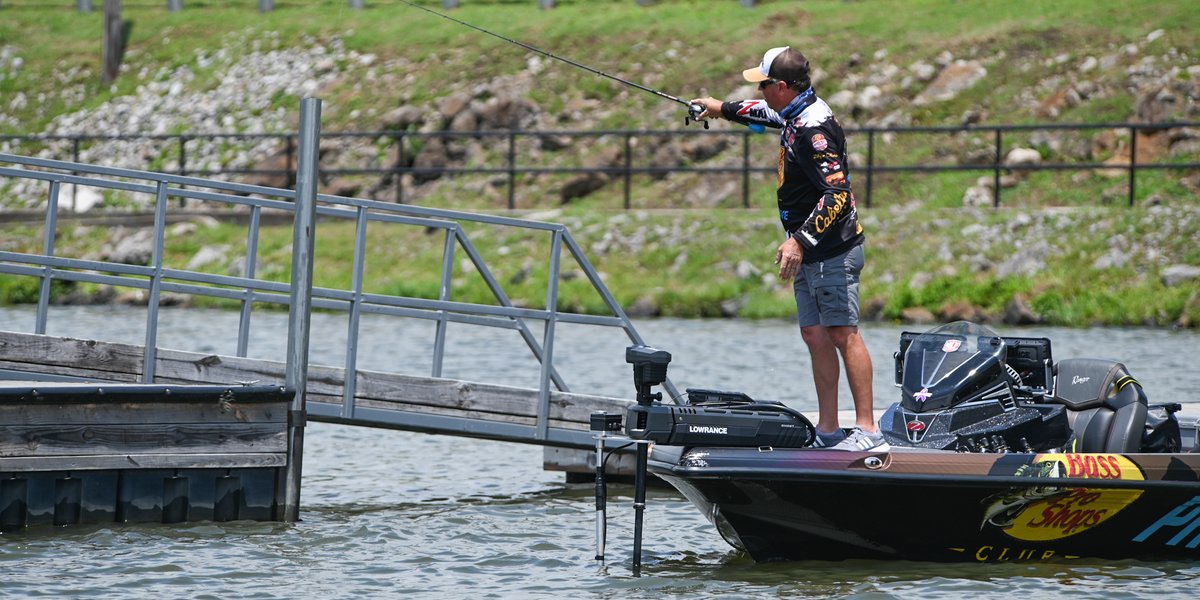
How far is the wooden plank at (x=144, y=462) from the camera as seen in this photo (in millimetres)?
9234

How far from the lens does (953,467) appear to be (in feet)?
27.8

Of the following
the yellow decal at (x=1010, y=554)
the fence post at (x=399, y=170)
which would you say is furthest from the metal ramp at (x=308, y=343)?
the fence post at (x=399, y=170)

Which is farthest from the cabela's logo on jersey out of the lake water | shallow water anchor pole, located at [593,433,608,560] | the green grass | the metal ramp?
the green grass

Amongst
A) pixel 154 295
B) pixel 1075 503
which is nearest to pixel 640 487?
pixel 1075 503

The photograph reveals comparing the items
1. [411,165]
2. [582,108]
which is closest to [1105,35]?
[582,108]

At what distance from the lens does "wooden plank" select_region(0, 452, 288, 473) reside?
9.23 metres

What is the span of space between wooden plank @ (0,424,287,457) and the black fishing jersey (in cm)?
311

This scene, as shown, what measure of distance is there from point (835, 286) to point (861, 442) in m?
0.80

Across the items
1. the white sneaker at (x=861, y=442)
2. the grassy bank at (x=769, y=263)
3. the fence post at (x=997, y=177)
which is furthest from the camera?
the fence post at (x=997, y=177)

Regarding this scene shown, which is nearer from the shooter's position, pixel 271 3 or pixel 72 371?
pixel 72 371

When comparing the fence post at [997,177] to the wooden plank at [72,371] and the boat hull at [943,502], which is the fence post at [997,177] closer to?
the boat hull at [943,502]

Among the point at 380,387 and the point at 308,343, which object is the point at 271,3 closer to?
the point at 380,387

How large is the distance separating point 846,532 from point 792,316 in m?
13.4

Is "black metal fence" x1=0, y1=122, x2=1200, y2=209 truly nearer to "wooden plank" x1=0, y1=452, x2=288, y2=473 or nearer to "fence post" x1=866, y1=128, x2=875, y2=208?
"fence post" x1=866, y1=128, x2=875, y2=208
